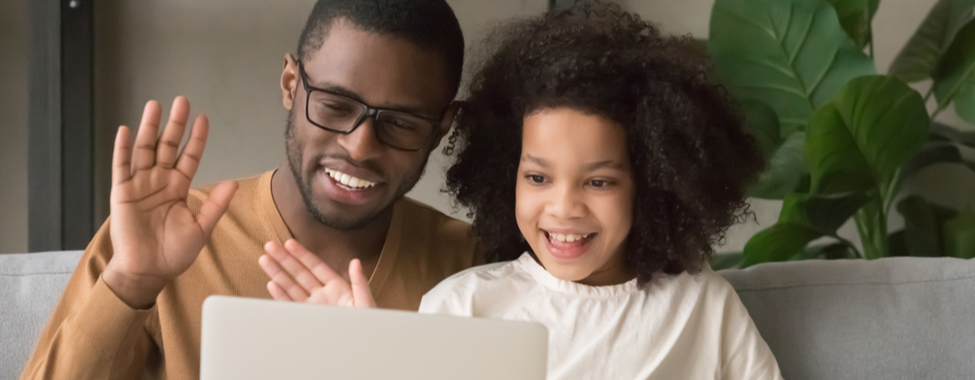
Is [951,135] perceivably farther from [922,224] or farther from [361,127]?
[361,127]

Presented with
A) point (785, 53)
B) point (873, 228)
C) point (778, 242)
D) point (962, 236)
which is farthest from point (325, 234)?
point (962, 236)

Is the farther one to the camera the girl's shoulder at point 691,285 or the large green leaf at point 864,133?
the large green leaf at point 864,133

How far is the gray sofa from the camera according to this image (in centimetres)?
119

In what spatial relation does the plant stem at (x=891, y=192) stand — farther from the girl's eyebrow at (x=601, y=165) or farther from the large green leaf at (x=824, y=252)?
the girl's eyebrow at (x=601, y=165)

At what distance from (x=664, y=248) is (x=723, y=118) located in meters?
0.23

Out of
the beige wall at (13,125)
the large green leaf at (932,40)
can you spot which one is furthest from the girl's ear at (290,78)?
the large green leaf at (932,40)

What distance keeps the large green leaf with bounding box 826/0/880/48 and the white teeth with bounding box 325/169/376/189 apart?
4.21 feet

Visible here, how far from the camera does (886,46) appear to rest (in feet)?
6.97

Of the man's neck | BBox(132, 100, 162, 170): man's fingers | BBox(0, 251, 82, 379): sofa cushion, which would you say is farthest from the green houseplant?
BBox(0, 251, 82, 379): sofa cushion

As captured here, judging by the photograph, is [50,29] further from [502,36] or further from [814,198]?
[814,198]

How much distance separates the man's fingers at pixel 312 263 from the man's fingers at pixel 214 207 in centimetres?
15

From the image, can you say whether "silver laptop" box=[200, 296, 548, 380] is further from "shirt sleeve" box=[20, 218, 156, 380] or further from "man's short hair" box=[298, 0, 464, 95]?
"man's short hair" box=[298, 0, 464, 95]

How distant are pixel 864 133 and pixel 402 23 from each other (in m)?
1.18

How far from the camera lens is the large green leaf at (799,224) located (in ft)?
5.45
